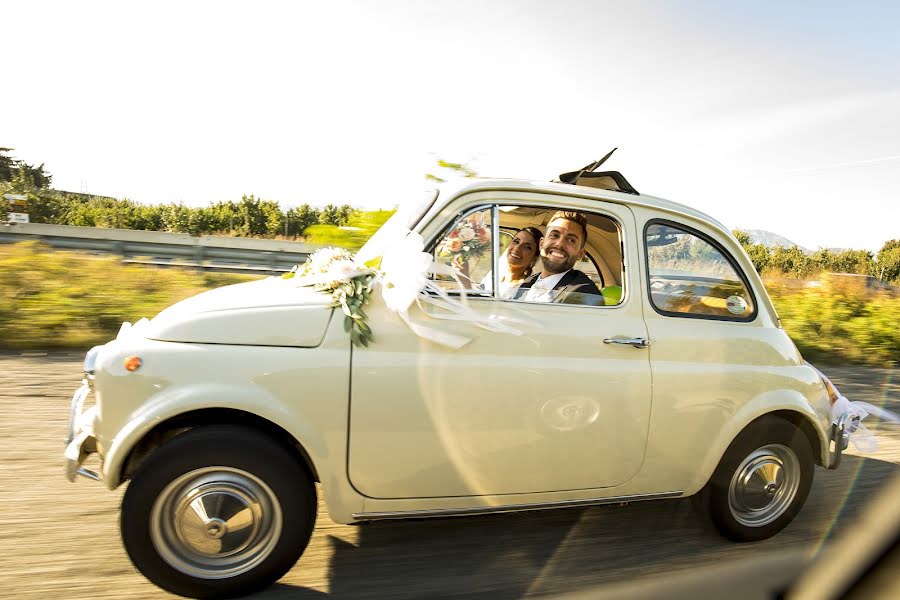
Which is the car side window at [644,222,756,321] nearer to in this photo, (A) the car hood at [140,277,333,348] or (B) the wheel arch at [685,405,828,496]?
(B) the wheel arch at [685,405,828,496]

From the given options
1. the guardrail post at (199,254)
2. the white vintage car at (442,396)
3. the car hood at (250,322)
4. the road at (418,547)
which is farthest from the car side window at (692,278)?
the guardrail post at (199,254)

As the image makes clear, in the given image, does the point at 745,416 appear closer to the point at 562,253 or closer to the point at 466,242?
the point at 562,253

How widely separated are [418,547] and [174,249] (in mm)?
12145

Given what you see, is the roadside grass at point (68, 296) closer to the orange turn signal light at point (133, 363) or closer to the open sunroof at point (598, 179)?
the orange turn signal light at point (133, 363)

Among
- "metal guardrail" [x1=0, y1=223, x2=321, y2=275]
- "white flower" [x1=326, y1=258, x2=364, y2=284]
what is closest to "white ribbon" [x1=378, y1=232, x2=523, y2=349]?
"white flower" [x1=326, y1=258, x2=364, y2=284]

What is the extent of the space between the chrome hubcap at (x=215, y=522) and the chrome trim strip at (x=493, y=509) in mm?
417

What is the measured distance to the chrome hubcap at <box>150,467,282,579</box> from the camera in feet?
8.03

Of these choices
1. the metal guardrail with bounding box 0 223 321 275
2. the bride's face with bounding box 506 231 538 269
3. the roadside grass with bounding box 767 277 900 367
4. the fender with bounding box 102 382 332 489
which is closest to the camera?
the fender with bounding box 102 382 332 489

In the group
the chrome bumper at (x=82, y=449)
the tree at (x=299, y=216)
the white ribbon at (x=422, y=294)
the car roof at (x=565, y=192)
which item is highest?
the tree at (x=299, y=216)

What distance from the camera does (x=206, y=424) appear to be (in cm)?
255

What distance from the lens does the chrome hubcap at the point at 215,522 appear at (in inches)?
96.3

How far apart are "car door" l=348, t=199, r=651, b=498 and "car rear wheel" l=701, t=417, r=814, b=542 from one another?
69 centimetres

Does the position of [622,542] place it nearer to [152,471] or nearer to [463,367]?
[463,367]

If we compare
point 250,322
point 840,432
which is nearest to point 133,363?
point 250,322
